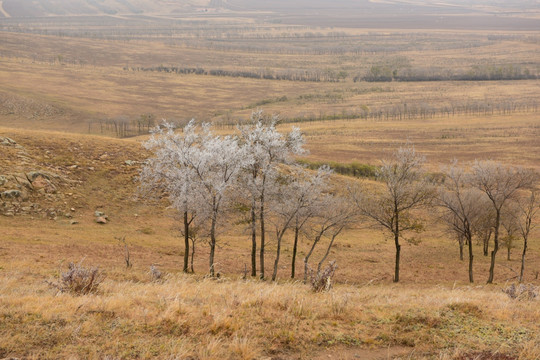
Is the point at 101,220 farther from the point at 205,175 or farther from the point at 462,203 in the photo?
the point at 462,203

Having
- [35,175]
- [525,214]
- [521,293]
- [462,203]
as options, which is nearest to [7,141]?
[35,175]

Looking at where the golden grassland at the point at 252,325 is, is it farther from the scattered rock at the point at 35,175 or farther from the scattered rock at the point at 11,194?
the scattered rock at the point at 35,175

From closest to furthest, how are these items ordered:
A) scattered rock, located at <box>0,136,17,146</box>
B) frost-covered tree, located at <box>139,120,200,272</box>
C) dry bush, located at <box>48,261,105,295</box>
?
dry bush, located at <box>48,261,105,295</box> < frost-covered tree, located at <box>139,120,200,272</box> < scattered rock, located at <box>0,136,17,146</box>

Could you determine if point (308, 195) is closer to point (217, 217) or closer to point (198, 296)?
point (217, 217)

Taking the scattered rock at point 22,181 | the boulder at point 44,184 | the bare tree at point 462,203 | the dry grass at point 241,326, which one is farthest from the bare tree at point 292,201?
the scattered rock at point 22,181

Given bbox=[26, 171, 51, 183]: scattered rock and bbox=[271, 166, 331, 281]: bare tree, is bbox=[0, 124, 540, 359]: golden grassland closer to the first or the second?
bbox=[271, 166, 331, 281]: bare tree

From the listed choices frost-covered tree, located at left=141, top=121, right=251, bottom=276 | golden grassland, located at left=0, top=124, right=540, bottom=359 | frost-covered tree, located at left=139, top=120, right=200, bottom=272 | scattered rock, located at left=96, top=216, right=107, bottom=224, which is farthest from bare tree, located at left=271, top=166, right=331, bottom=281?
scattered rock, located at left=96, top=216, right=107, bottom=224

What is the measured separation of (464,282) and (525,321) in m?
26.0

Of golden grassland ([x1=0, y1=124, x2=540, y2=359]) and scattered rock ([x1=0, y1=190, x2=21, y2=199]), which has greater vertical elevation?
golden grassland ([x1=0, y1=124, x2=540, y2=359])

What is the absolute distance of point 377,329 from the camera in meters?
10.5

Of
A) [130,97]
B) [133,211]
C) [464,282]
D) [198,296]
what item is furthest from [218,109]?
[198,296]

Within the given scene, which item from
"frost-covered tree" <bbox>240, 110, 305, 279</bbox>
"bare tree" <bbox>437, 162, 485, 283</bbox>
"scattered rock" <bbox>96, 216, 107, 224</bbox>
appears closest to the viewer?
"frost-covered tree" <bbox>240, 110, 305, 279</bbox>

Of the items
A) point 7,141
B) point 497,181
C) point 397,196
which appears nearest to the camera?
point 397,196

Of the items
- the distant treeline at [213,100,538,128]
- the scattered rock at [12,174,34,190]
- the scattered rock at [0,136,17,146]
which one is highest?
the distant treeline at [213,100,538,128]
